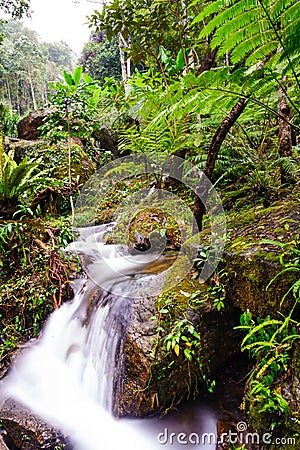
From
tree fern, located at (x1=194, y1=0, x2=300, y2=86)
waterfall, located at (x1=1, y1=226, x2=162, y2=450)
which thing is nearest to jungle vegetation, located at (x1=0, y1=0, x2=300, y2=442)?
tree fern, located at (x1=194, y1=0, x2=300, y2=86)

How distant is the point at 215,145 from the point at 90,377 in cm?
229

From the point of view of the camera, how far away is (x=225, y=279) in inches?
84.3

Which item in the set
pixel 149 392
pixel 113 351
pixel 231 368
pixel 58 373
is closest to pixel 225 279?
pixel 231 368

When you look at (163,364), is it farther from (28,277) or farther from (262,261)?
(28,277)

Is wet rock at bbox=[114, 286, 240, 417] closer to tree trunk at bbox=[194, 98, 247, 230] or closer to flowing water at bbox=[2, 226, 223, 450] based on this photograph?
flowing water at bbox=[2, 226, 223, 450]

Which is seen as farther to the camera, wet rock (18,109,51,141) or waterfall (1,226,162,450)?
wet rock (18,109,51,141)

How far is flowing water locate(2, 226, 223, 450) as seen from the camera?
2051 millimetres

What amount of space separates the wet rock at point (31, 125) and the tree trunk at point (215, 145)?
7551 millimetres

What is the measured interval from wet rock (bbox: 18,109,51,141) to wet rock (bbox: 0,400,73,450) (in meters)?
7.78

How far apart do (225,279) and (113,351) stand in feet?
3.79

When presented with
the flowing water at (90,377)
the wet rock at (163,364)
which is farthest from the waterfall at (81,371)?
the wet rock at (163,364)

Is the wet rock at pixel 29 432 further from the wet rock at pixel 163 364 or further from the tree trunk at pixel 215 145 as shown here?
the tree trunk at pixel 215 145

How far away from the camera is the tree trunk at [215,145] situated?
1.98m

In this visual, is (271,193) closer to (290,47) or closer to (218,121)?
(218,121)
